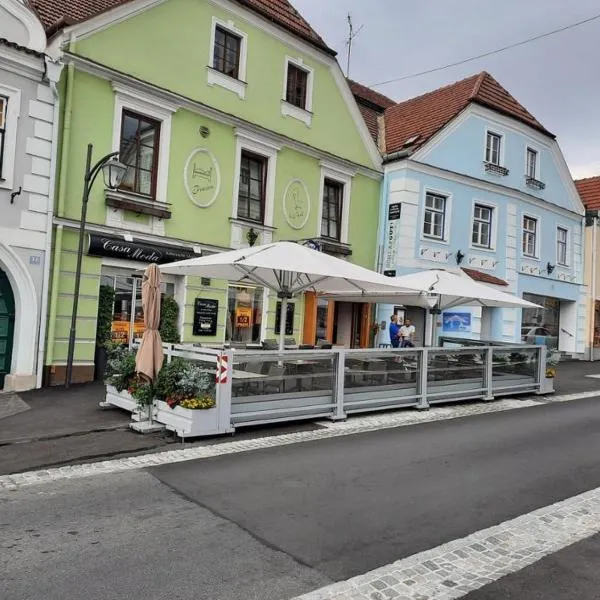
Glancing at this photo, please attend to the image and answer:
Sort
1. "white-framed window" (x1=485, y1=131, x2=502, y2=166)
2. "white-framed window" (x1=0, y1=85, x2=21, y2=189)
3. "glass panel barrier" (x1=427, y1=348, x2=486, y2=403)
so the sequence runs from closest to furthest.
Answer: "white-framed window" (x1=0, y1=85, x2=21, y2=189) < "glass panel barrier" (x1=427, y1=348, x2=486, y2=403) < "white-framed window" (x1=485, y1=131, x2=502, y2=166)

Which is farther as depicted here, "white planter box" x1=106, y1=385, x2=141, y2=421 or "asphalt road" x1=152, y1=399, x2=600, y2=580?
"white planter box" x1=106, y1=385, x2=141, y2=421

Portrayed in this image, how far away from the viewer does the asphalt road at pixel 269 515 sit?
3.76 meters

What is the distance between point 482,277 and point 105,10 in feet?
45.4

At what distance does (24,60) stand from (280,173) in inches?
262

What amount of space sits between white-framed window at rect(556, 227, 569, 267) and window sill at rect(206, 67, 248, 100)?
15.1 meters

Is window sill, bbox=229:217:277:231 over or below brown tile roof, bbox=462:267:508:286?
over

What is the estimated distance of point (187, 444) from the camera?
748cm

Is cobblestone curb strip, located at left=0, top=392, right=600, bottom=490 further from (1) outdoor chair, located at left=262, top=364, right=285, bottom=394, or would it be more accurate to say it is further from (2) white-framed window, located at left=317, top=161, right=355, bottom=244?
(2) white-framed window, located at left=317, top=161, right=355, bottom=244

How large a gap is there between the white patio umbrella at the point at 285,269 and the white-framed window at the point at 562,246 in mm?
15155

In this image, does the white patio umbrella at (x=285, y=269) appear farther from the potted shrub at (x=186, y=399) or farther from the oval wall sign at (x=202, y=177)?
the oval wall sign at (x=202, y=177)

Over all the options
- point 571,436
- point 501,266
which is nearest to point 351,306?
point 501,266

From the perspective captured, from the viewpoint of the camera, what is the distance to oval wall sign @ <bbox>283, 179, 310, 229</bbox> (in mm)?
15672

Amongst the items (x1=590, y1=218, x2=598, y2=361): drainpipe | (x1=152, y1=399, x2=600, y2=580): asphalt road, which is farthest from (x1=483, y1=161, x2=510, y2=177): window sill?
(x1=152, y1=399, x2=600, y2=580): asphalt road

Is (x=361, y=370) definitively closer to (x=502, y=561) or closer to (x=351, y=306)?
(x=502, y=561)
